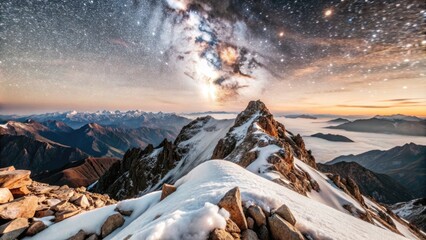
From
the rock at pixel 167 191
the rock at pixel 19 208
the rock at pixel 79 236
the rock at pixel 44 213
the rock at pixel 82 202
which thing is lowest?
the rock at pixel 82 202

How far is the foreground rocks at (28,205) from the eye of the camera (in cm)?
945

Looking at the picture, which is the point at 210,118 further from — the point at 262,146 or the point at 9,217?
the point at 9,217

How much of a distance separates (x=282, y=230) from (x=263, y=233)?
1.62 ft

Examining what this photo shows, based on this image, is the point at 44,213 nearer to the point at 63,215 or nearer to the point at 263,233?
the point at 63,215

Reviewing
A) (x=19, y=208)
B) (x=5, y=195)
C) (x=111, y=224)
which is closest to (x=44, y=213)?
(x=19, y=208)

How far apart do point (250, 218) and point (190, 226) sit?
174cm

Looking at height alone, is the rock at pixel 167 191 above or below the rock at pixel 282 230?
below

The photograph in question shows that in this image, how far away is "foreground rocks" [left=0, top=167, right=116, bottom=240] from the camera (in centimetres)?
945

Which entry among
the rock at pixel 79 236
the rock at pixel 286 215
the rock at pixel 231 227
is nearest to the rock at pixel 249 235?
the rock at pixel 231 227

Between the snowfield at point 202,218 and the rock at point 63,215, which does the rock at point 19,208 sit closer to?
the rock at point 63,215

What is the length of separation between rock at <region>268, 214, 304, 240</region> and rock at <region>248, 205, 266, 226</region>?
20 centimetres

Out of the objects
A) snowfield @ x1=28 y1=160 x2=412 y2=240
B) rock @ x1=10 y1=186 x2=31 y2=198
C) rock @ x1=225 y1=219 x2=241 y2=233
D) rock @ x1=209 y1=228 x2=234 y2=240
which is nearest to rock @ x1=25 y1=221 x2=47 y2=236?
snowfield @ x1=28 y1=160 x2=412 y2=240

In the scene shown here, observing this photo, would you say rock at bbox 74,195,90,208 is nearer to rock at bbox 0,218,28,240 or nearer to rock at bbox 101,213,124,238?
rock at bbox 0,218,28,240

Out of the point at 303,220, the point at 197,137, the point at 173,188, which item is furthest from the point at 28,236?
the point at 197,137
